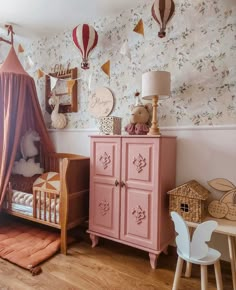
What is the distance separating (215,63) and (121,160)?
1.17 meters

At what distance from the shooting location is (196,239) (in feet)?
4.50

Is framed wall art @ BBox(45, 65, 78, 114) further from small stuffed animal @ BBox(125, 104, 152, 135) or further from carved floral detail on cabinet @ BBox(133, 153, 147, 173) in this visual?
carved floral detail on cabinet @ BBox(133, 153, 147, 173)

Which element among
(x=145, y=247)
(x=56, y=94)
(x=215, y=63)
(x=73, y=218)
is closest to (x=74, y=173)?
(x=73, y=218)

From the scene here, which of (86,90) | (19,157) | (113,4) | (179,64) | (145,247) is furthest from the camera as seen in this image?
(19,157)

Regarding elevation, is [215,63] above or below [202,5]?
below

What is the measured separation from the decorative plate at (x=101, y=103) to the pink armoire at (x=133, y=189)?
1.55ft

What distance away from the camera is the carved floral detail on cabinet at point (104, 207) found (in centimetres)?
208

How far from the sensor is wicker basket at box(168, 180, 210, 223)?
5.61 feet

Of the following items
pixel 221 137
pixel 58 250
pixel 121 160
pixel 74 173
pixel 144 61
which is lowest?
pixel 58 250

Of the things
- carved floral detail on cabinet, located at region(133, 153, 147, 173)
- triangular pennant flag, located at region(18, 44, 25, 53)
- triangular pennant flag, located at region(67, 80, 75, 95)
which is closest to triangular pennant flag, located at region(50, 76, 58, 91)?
triangular pennant flag, located at region(67, 80, 75, 95)

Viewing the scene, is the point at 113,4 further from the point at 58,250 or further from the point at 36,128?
the point at 58,250

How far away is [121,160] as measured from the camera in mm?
1986

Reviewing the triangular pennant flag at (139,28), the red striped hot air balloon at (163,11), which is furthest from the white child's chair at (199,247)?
the triangular pennant flag at (139,28)

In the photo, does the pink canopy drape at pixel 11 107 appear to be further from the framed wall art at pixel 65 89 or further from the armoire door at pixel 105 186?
the armoire door at pixel 105 186
